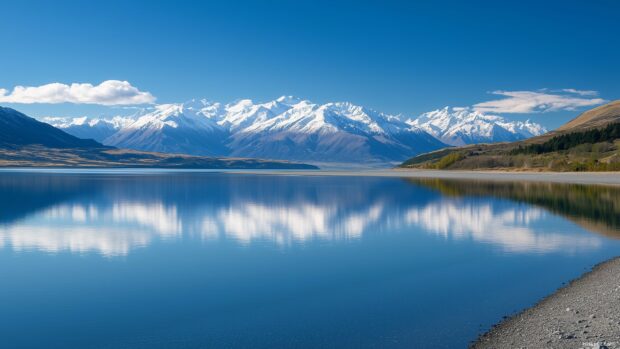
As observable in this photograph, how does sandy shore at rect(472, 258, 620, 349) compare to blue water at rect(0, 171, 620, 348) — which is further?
blue water at rect(0, 171, 620, 348)

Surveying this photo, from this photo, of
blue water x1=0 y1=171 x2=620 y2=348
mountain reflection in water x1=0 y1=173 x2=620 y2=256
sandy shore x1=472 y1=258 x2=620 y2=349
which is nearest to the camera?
sandy shore x1=472 y1=258 x2=620 y2=349

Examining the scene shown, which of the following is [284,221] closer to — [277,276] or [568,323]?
[277,276]

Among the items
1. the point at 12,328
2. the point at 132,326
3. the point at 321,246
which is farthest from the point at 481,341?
the point at 321,246

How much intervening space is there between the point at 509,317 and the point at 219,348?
9936 mm

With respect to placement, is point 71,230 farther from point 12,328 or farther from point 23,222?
point 12,328

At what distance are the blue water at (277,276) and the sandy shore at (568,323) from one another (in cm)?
93

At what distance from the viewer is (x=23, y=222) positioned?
47312 mm

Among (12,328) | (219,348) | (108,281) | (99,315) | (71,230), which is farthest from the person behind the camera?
(71,230)

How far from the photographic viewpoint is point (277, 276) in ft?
86.3

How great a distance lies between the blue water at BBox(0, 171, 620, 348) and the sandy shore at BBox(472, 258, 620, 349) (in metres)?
0.93

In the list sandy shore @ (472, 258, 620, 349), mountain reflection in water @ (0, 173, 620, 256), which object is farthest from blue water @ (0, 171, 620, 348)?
sandy shore @ (472, 258, 620, 349)

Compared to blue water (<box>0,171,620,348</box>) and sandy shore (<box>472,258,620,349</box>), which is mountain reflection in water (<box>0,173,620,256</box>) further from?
sandy shore (<box>472,258,620,349</box>)

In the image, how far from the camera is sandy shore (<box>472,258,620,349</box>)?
49.6 ft

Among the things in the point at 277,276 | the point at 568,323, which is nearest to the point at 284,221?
the point at 277,276
